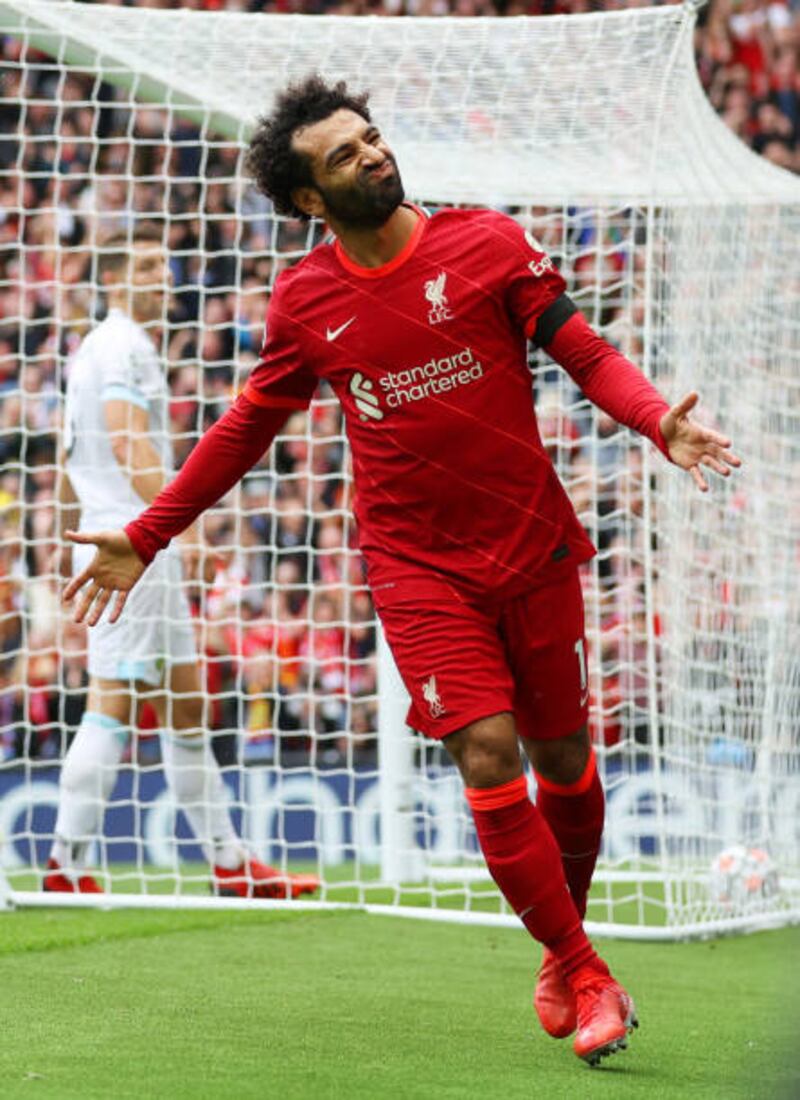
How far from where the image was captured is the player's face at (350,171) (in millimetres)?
4113

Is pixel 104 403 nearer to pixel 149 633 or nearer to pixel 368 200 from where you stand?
pixel 149 633

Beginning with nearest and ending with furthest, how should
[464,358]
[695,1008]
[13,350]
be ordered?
1. [464,358]
2. [695,1008]
3. [13,350]

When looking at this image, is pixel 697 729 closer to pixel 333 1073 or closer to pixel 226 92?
pixel 226 92

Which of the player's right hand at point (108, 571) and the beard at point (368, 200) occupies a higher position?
the beard at point (368, 200)

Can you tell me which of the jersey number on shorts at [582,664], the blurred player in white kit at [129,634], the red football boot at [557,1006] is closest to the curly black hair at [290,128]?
the jersey number on shorts at [582,664]

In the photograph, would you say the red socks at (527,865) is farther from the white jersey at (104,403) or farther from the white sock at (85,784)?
the white jersey at (104,403)

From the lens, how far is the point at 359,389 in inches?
166

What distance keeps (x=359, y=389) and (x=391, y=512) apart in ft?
0.91

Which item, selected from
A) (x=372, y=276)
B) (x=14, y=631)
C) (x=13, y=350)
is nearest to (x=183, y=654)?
(x=372, y=276)

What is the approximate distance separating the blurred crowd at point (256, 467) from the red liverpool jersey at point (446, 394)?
2580 millimetres

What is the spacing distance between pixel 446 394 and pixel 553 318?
0.28 metres

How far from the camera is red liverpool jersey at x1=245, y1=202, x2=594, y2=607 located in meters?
4.14

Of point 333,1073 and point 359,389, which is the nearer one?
point 333,1073

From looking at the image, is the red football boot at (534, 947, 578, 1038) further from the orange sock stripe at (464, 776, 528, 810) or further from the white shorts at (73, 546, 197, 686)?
the white shorts at (73, 546, 197, 686)
